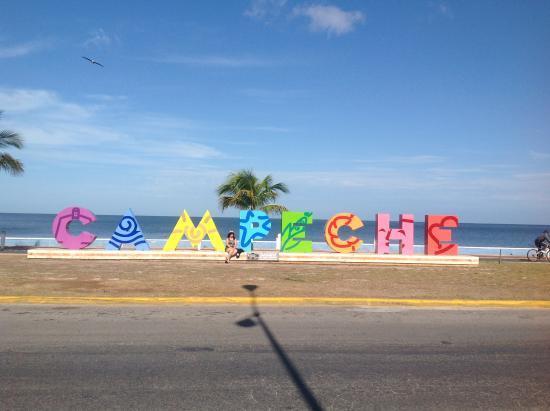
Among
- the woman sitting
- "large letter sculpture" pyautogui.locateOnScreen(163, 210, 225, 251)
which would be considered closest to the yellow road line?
the woman sitting

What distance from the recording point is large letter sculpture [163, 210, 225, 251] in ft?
75.4

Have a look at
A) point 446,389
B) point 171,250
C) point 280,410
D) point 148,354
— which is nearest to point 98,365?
Answer: point 148,354

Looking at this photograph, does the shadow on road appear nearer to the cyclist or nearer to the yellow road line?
the yellow road line

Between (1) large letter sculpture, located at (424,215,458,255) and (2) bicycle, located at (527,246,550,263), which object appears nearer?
(1) large letter sculpture, located at (424,215,458,255)

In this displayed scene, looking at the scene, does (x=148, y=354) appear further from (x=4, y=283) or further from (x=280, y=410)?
(x=4, y=283)

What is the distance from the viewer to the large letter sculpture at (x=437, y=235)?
76.1 ft

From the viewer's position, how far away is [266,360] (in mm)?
6555

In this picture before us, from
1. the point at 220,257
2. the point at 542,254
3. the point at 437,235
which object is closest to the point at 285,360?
the point at 220,257

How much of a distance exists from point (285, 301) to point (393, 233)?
1274 centimetres

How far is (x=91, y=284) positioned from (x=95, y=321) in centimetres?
476

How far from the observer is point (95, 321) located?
347 inches

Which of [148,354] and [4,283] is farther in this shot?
[4,283]

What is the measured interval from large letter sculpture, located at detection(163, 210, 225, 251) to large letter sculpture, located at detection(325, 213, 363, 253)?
4961 mm

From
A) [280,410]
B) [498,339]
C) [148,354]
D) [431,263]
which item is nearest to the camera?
[280,410]
